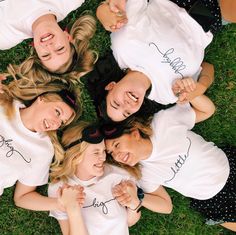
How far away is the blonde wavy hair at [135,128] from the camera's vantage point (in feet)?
9.14

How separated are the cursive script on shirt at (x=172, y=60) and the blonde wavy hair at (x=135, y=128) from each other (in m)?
0.39

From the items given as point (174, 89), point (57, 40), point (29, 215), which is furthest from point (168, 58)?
point (29, 215)

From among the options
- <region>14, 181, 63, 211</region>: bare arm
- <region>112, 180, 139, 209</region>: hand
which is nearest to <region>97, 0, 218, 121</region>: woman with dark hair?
<region>112, 180, 139, 209</region>: hand

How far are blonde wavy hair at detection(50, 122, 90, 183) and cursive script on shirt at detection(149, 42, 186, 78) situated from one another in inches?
25.7

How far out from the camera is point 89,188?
9.41ft

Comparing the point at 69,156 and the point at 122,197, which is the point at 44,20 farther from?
the point at 122,197

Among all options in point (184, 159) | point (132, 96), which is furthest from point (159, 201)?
point (132, 96)

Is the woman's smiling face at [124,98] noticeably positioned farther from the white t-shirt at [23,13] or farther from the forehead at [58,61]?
the white t-shirt at [23,13]

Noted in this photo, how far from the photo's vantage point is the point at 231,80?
3.03 m

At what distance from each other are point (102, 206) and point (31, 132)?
650 millimetres

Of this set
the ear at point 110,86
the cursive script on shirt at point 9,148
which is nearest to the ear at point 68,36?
the ear at point 110,86

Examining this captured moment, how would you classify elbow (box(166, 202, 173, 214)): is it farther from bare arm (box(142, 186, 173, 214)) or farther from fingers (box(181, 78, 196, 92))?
fingers (box(181, 78, 196, 92))

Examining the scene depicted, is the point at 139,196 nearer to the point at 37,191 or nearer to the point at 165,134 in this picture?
the point at 165,134

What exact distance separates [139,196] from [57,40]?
1.11 metres
